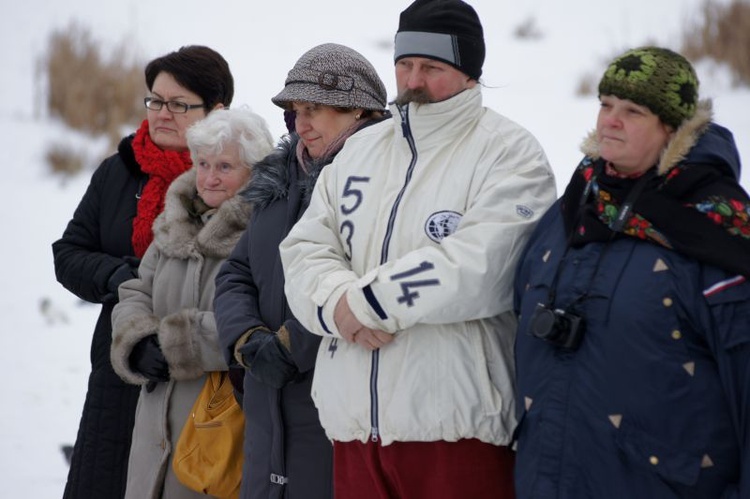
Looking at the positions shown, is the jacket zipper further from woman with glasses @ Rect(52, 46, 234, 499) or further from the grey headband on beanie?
woman with glasses @ Rect(52, 46, 234, 499)

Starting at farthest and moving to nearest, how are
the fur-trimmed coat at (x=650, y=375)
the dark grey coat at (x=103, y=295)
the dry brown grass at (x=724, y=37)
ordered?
the dry brown grass at (x=724, y=37), the dark grey coat at (x=103, y=295), the fur-trimmed coat at (x=650, y=375)

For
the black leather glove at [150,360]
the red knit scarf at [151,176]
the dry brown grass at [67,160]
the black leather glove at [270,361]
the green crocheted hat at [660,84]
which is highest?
the green crocheted hat at [660,84]

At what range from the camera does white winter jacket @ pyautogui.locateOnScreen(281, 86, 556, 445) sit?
101 inches

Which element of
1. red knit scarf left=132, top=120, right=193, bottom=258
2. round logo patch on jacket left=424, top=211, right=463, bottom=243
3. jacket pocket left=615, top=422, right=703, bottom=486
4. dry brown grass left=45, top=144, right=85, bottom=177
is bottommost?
dry brown grass left=45, top=144, right=85, bottom=177

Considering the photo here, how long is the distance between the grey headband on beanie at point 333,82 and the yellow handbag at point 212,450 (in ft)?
3.17

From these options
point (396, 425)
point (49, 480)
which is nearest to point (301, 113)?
point (396, 425)

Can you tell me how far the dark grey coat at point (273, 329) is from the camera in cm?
310

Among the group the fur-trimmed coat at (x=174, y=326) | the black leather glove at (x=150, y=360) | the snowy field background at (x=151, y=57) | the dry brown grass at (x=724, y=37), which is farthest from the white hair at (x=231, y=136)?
the dry brown grass at (x=724, y=37)

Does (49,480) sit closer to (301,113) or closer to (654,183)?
(301,113)

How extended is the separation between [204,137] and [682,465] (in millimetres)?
1934

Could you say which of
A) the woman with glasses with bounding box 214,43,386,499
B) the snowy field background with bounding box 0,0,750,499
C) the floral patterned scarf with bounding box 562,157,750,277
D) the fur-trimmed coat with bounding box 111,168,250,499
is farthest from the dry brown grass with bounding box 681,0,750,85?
the floral patterned scarf with bounding box 562,157,750,277

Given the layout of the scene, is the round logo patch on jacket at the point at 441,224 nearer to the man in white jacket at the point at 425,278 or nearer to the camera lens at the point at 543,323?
the man in white jacket at the point at 425,278

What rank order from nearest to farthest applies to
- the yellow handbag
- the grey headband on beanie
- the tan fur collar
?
the tan fur collar
the grey headband on beanie
the yellow handbag

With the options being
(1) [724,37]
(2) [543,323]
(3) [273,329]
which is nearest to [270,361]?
(3) [273,329]
